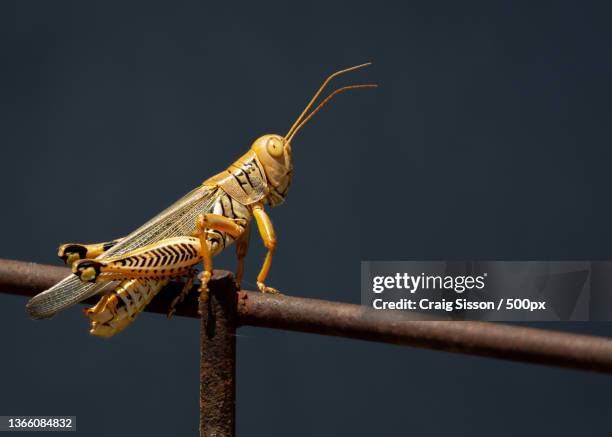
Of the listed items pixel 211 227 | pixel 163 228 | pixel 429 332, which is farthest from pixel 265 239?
pixel 429 332

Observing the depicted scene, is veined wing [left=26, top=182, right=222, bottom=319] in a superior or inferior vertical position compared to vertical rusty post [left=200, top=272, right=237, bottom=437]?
superior

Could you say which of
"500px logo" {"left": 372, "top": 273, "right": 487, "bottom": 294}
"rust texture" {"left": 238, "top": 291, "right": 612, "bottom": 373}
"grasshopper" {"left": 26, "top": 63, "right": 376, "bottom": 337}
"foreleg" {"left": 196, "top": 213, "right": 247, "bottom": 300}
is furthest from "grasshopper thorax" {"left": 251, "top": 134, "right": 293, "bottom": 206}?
"rust texture" {"left": 238, "top": 291, "right": 612, "bottom": 373}

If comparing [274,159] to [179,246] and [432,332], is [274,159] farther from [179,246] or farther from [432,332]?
[432,332]

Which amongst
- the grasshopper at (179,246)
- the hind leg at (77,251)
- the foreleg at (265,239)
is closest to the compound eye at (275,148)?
the grasshopper at (179,246)

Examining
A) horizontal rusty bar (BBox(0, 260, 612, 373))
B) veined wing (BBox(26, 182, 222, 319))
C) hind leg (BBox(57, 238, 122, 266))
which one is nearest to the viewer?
horizontal rusty bar (BBox(0, 260, 612, 373))

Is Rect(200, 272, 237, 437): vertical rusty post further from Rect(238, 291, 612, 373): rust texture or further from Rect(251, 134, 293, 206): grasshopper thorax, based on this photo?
Rect(251, 134, 293, 206): grasshopper thorax

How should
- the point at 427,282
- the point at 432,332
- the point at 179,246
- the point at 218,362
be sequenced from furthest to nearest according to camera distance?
the point at 179,246 → the point at 427,282 → the point at 218,362 → the point at 432,332

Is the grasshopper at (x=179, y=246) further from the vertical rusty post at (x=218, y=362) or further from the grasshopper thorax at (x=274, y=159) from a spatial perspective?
the vertical rusty post at (x=218, y=362)

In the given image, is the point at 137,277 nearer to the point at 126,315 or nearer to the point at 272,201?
the point at 126,315
